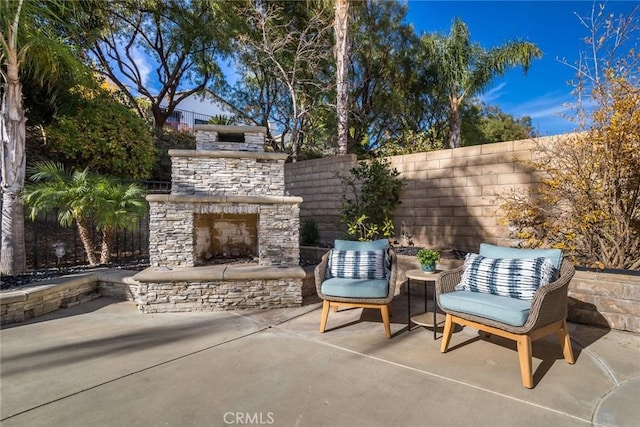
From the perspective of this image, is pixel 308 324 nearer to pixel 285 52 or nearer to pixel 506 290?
pixel 506 290

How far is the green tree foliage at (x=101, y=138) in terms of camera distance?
236 inches

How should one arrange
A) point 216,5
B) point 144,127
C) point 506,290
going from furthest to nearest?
1. point 216,5
2. point 144,127
3. point 506,290

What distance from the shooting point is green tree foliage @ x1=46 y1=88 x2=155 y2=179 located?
236 inches

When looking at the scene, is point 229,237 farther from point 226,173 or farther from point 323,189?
point 323,189

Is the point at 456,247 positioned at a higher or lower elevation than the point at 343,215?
lower

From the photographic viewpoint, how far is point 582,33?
12.3 ft

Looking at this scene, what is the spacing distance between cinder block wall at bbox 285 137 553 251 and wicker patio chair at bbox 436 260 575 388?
7.55 ft

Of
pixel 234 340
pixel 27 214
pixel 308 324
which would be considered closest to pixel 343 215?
pixel 308 324

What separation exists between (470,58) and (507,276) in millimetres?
9132

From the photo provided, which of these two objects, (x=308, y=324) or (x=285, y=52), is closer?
(x=308, y=324)

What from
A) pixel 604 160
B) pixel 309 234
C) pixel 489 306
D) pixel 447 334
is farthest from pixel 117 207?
pixel 604 160

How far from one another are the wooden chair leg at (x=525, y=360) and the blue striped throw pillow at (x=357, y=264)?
146 cm

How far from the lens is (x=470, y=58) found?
31.6 ft

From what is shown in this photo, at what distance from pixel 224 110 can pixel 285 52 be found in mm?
3556
